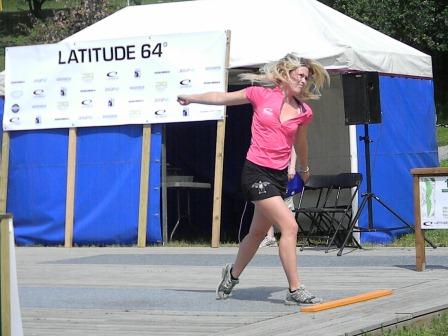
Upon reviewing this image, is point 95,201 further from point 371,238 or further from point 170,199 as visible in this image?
point 371,238

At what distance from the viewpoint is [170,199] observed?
17531 mm

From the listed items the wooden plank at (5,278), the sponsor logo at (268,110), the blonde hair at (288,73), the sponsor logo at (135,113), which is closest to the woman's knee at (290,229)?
the sponsor logo at (268,110)

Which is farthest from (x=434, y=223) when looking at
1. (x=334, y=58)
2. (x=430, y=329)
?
(x=334, y=58)

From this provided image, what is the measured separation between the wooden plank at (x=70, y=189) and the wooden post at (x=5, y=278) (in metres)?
11.2

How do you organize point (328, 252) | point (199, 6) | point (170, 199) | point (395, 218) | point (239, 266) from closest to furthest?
point (239, 266), point (328, 252), point (395, 218), point (199, 6), point (170, 199)

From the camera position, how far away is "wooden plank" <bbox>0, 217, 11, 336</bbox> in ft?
15.8

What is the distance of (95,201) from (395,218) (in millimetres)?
4420

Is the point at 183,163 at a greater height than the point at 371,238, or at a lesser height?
greater

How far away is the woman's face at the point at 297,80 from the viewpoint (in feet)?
26.8

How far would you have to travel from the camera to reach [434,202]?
10.3 m

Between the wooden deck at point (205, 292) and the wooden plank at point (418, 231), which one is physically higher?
the wooden plank at point (418, 231)

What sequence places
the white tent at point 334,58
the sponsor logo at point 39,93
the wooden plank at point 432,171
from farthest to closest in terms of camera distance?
A: the sponsor logo at point 39,93 → the white tent at point 334,58 → the wooden plank at point 432,171

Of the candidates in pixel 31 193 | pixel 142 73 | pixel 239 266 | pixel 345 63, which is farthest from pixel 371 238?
pixel 239 266

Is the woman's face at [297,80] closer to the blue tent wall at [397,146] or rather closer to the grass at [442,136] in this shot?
the blue tent wall at [397,146]
